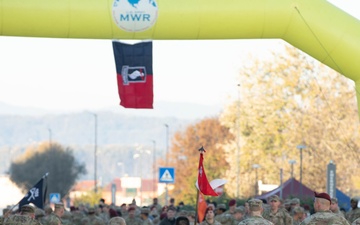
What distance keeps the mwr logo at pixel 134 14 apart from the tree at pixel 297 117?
5082 centimetres

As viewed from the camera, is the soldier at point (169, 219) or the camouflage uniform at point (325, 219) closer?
the camouflage uniform at point (325, 219)

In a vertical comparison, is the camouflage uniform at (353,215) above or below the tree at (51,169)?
below

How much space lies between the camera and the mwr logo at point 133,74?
26031 millimetres

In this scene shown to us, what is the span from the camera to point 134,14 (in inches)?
997

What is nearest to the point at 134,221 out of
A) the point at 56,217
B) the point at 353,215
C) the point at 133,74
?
the point at 353,215

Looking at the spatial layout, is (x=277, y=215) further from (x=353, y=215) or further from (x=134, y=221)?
(x=134, y=221)

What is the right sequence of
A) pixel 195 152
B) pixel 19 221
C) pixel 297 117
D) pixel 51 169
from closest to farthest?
1. pixel 19 221
2. pixel 297 117
3. pixel 195 152
4. pixel 51 169

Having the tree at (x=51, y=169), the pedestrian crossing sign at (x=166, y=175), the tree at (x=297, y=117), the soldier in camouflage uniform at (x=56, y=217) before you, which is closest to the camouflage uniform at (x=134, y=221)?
the soldier in camouflage uniform at (x=56, y=217)

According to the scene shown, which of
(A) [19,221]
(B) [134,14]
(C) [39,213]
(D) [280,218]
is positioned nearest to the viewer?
(A) [19,221]

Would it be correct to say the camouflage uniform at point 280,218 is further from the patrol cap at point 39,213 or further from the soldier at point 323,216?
the soldier at point 323,216

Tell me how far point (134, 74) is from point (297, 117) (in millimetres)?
56759

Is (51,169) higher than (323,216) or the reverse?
higher

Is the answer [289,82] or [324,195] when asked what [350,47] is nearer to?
[324,195]

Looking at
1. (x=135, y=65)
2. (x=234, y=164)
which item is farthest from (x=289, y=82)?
(x=135, y=65)
